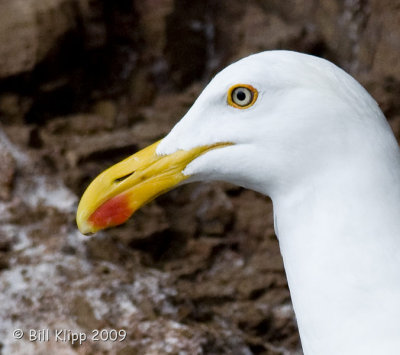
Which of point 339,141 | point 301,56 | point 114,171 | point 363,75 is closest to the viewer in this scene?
point 339,141

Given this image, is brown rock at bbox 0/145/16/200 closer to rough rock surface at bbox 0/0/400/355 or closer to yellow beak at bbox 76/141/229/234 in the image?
rough rock surface at bbox 0/0/400/355

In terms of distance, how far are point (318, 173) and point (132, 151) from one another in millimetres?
2279

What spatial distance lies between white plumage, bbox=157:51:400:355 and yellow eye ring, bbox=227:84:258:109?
0.01 meters

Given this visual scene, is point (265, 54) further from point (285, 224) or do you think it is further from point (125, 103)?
point (125, 103)

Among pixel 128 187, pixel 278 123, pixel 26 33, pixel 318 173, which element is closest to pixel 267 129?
pixel 278 123

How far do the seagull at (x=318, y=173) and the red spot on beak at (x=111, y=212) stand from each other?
200mm

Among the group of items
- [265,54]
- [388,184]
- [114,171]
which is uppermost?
[265,54]

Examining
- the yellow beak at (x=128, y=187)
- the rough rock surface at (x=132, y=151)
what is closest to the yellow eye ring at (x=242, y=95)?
the yellow beak at (x=128, y=187)

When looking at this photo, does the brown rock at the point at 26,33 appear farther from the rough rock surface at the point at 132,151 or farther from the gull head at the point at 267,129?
the gull head at the point at 267,129

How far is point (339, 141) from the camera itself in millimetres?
2016

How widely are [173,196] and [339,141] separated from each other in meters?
2.36

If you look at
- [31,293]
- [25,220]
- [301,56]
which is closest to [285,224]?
[301,56]

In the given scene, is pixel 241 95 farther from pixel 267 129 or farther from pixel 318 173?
pixel 318 173

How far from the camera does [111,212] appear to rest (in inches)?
91.0
